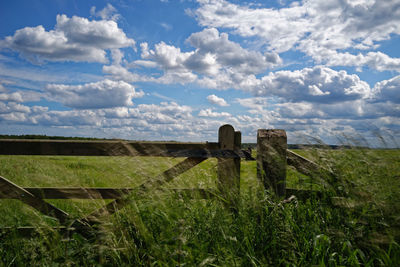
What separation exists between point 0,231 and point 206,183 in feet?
8.19

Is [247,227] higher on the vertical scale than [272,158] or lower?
lower

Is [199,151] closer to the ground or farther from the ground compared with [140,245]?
farther from the ground

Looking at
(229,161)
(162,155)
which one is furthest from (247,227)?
(162,155)

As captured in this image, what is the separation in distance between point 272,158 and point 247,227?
1327 mm

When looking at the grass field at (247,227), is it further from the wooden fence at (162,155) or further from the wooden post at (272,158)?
the wooden post at (272,158)

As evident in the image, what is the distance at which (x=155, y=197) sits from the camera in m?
3.27

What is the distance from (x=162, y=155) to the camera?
12.6ft

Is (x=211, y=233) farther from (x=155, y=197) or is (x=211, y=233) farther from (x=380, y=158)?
(x=380, y=158)

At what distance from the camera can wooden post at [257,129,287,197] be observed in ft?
12.9

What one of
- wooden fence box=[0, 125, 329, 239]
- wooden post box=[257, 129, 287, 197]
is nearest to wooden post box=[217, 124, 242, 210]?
wooden fence box=[0, 125, 329, 239]

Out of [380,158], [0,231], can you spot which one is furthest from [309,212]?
[0,231]

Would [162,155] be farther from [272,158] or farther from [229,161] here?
[272,158]

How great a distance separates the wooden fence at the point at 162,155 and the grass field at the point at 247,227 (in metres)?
0.15

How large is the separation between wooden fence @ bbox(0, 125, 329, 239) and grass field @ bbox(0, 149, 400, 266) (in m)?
0.15
